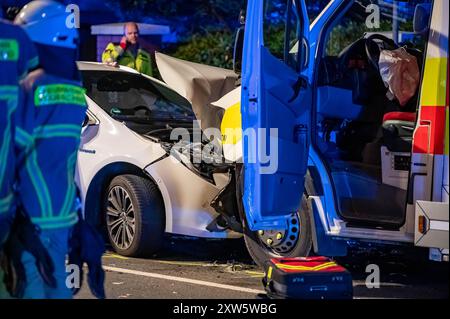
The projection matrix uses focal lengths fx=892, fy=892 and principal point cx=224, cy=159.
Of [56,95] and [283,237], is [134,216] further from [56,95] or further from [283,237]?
[56,95]

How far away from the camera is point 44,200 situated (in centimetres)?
403

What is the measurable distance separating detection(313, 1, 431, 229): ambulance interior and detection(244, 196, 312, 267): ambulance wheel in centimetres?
31

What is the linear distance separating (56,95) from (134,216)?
3.76 metres

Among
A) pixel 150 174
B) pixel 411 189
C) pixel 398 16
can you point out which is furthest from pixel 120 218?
pixel 398 16

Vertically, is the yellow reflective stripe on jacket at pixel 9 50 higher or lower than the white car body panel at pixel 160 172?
higher

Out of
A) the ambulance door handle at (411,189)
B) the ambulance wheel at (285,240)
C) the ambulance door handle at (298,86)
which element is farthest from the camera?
the ambulance wheel at (285,240)

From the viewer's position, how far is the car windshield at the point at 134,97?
336 inches

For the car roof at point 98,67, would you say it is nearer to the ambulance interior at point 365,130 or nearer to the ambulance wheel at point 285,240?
the ambulance interior at point 365,130

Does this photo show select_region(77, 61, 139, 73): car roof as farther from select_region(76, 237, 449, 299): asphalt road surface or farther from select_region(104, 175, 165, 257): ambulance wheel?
select_region(76, 237, 449, 299): asphalt road surface

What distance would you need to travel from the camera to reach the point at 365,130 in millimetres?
7586

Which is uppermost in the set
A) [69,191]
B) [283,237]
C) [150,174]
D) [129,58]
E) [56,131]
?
[129,58]

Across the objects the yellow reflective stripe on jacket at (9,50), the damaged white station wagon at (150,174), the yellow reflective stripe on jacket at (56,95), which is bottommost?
the damaged white station wagon at (150,174)

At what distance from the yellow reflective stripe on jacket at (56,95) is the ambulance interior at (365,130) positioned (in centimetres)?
332

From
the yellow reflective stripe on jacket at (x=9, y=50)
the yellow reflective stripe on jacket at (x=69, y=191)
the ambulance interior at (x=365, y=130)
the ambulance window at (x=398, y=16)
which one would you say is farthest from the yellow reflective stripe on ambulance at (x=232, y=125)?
the yellow reflective stripe on jacket at (x=9, y=50)
